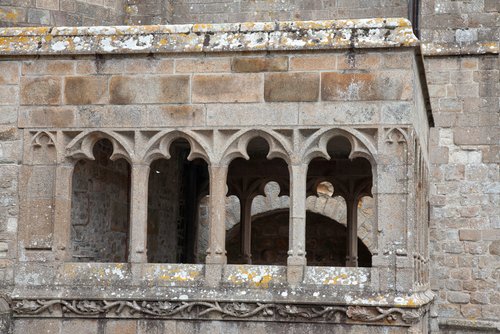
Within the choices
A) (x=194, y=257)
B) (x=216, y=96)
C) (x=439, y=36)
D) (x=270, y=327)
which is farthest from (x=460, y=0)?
(x=270, y=327)

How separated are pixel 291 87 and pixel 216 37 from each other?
719mm

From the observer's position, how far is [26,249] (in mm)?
7539

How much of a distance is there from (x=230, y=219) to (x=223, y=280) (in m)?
7.50

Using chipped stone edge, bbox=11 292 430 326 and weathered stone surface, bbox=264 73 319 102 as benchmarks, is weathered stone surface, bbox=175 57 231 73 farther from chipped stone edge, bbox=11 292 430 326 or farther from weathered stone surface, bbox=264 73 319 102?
chipped stone edge, bbox=11 292 430 326

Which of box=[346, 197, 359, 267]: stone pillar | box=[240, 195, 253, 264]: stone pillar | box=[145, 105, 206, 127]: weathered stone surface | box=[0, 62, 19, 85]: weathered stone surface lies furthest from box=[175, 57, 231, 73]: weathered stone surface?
box=[346, 197, 359, 267]: stone pillar

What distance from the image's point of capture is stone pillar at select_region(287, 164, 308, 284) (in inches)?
278

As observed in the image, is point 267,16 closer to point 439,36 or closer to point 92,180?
point 439,36

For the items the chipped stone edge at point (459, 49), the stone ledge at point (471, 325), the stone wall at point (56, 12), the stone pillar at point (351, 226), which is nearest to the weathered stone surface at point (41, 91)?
the stone wall at point (56, 12)

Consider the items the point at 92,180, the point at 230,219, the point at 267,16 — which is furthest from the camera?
the point at 230,219

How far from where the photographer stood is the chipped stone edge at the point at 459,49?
11344 millimetres

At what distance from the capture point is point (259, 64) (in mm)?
7297

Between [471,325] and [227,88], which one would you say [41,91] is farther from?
[471,325]

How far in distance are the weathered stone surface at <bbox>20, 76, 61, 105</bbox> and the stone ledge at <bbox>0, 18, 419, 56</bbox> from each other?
0.74 ft

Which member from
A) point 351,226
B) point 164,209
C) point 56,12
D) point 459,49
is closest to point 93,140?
point 164,209
